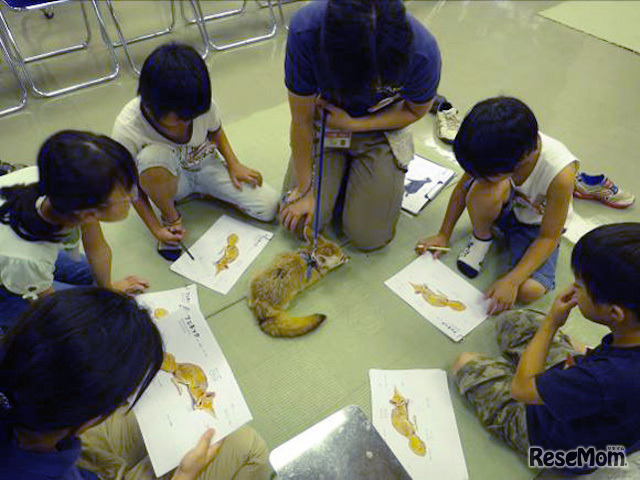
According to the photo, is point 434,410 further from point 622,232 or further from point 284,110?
point 284,110

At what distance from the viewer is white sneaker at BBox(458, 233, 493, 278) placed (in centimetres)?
161

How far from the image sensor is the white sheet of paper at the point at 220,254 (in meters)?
1.58

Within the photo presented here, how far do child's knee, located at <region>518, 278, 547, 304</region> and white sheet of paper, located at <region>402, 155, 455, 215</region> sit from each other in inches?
19.2

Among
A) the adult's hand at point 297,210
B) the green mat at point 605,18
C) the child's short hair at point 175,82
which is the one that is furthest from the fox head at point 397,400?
the green mat at point 605,18

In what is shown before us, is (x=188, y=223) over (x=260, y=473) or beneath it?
over

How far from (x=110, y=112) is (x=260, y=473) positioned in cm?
186

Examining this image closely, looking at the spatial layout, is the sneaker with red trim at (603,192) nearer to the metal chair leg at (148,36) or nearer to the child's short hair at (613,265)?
the child's short hair at (613,265)

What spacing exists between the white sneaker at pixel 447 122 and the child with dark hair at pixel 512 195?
60 cm

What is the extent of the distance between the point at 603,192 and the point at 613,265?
113 centimetres

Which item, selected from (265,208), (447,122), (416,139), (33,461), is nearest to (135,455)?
(33,461)

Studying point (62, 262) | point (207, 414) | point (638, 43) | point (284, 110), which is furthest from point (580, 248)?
point (638, 43)

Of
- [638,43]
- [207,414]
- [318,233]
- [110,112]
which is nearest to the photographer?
[207,414]

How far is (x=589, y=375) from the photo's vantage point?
899 mm

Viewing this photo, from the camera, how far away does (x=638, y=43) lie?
2729mm
